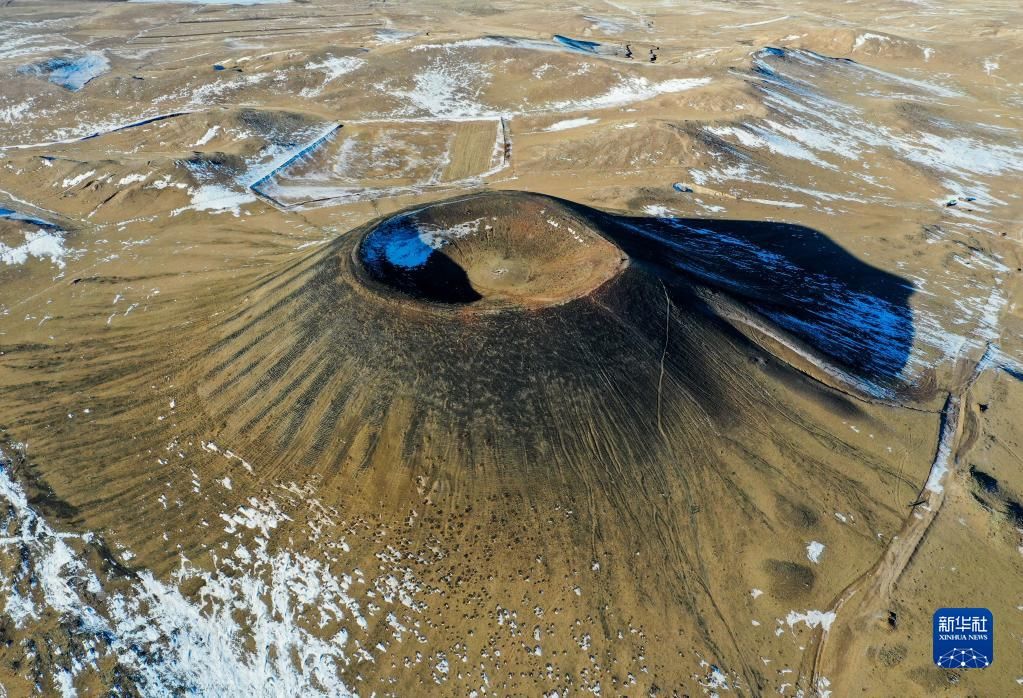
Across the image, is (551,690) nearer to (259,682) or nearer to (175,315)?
(259,682)

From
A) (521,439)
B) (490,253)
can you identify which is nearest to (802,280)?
(490,253)

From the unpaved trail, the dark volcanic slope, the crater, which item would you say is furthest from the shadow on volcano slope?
the unpaved trail

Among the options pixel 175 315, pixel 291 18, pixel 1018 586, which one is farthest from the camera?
pixel 291 18

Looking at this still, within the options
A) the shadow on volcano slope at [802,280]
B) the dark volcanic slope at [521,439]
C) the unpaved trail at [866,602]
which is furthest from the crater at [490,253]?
the unpaved trail at [866,602]

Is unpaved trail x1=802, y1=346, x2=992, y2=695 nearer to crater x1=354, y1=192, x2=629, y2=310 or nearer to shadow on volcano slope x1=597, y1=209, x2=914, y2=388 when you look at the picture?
shadow on volcano slope x1=597, y1=209, x2=914, y2=388

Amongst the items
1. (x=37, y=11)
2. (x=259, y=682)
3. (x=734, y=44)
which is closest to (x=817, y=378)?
(x=259, y=682)

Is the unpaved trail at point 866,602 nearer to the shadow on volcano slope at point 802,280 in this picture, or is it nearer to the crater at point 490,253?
the shadow on volcano slope at point 802,280

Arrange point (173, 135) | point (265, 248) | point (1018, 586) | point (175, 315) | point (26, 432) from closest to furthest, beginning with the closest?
point (1018, 586)
point (26, 432)
point (175, 315)
point (265, 248)
point (173, 135)

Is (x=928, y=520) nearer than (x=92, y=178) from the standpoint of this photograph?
Yes
